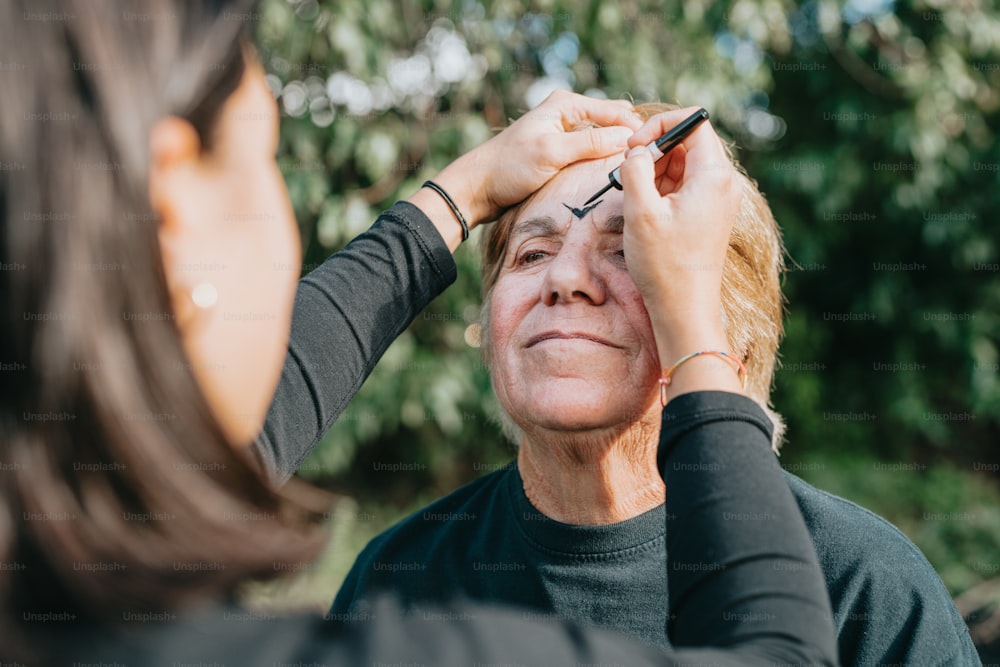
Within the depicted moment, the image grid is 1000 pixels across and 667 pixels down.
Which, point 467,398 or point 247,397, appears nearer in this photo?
point 247,397

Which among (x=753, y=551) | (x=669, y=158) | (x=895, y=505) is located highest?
(x=669, y=158)

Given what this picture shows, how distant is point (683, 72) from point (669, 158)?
2.62 m

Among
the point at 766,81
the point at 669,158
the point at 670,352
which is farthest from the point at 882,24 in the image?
the point at 670,352

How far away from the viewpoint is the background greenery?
146 inches

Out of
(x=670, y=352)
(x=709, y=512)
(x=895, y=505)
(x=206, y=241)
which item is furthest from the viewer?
(x=895, y=505)

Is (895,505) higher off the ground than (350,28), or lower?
lower

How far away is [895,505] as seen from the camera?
621 centimetres

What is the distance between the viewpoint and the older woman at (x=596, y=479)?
1391mm

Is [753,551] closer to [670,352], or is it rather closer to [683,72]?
[670,352]

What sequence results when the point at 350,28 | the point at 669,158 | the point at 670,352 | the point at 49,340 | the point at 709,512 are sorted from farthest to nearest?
the point at 350,28 → the point at 669,158 → the point at 670,352 → the point at 709,512 → the point at 49,340

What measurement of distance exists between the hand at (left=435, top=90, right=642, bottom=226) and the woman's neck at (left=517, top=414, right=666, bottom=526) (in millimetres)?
543

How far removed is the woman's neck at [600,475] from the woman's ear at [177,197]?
0.94 meters

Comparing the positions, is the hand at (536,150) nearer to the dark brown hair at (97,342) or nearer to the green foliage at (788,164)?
the dark brown hair at (97,342)

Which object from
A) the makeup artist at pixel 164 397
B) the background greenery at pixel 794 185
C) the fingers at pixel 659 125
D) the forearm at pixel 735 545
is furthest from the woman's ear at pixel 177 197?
the background greenery at pixel 794 185
